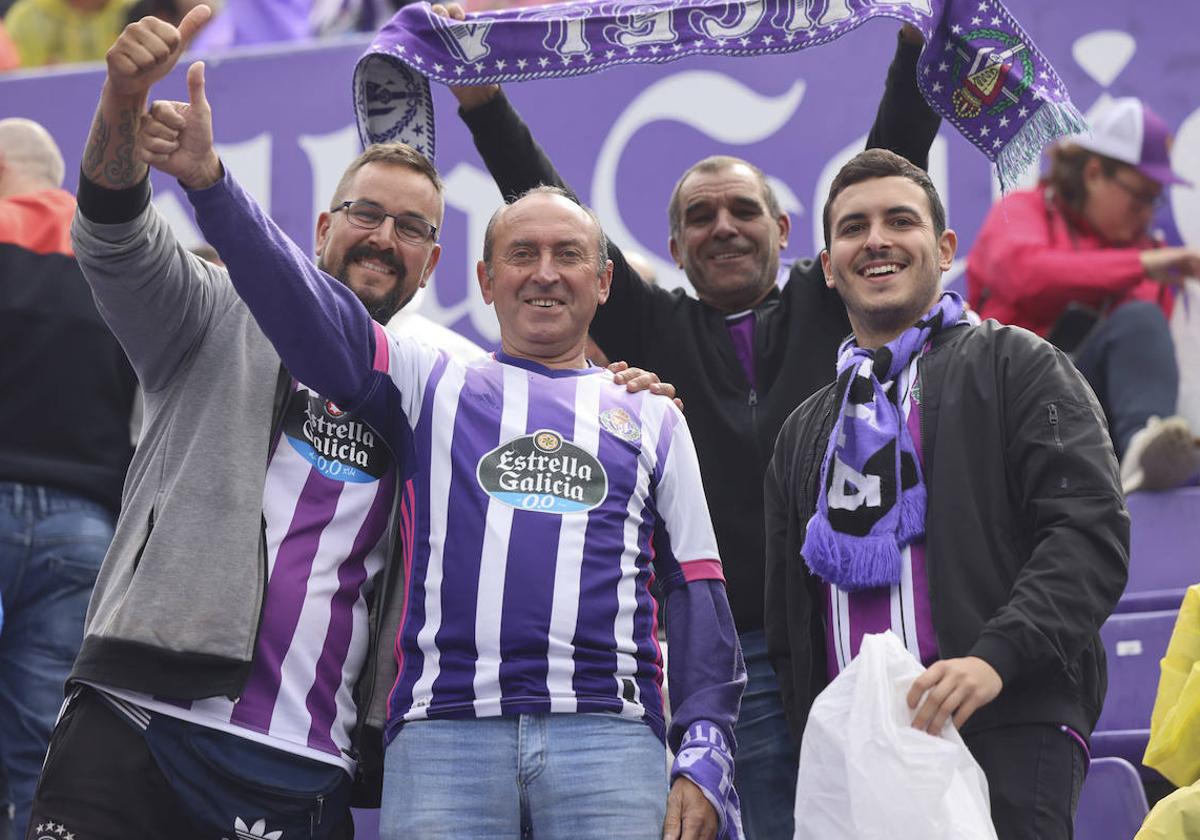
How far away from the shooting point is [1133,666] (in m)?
4.52

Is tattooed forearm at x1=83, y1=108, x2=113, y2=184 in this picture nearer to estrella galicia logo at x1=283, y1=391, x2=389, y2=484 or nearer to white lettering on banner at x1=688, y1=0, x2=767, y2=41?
estrella galicia logo at x1=283, y1=391, x2=389, y2=484

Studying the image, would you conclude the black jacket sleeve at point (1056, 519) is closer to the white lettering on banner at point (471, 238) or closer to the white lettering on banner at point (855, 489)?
the white lettering on banner at point (855, 489)

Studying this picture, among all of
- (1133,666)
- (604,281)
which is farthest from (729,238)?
(1133,666)

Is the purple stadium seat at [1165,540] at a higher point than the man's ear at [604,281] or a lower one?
lower

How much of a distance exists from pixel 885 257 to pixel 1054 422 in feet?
1.75

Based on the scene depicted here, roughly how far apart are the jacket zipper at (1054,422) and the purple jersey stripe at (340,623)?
1155mm

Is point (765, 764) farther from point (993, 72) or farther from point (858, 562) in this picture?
point (993, 72)

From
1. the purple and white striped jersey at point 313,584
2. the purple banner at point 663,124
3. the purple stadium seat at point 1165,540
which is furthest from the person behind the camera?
the purple banner at point 663,124

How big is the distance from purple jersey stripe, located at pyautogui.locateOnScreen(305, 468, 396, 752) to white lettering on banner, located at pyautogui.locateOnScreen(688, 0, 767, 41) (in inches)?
58.0

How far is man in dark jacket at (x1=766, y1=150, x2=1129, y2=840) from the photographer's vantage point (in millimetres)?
2602

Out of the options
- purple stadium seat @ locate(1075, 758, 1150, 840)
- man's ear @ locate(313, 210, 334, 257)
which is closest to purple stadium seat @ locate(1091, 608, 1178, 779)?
purple stadium seat @ locate(1075, 758, 1150, 840)

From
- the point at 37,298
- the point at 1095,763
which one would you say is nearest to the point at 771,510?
the point at 1095,763

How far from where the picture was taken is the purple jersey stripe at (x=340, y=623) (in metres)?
2.69

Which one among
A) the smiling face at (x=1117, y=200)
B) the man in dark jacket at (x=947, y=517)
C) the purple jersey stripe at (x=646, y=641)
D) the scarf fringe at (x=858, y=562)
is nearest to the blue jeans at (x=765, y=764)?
the man in dark jacket at (x=947, y=517)
